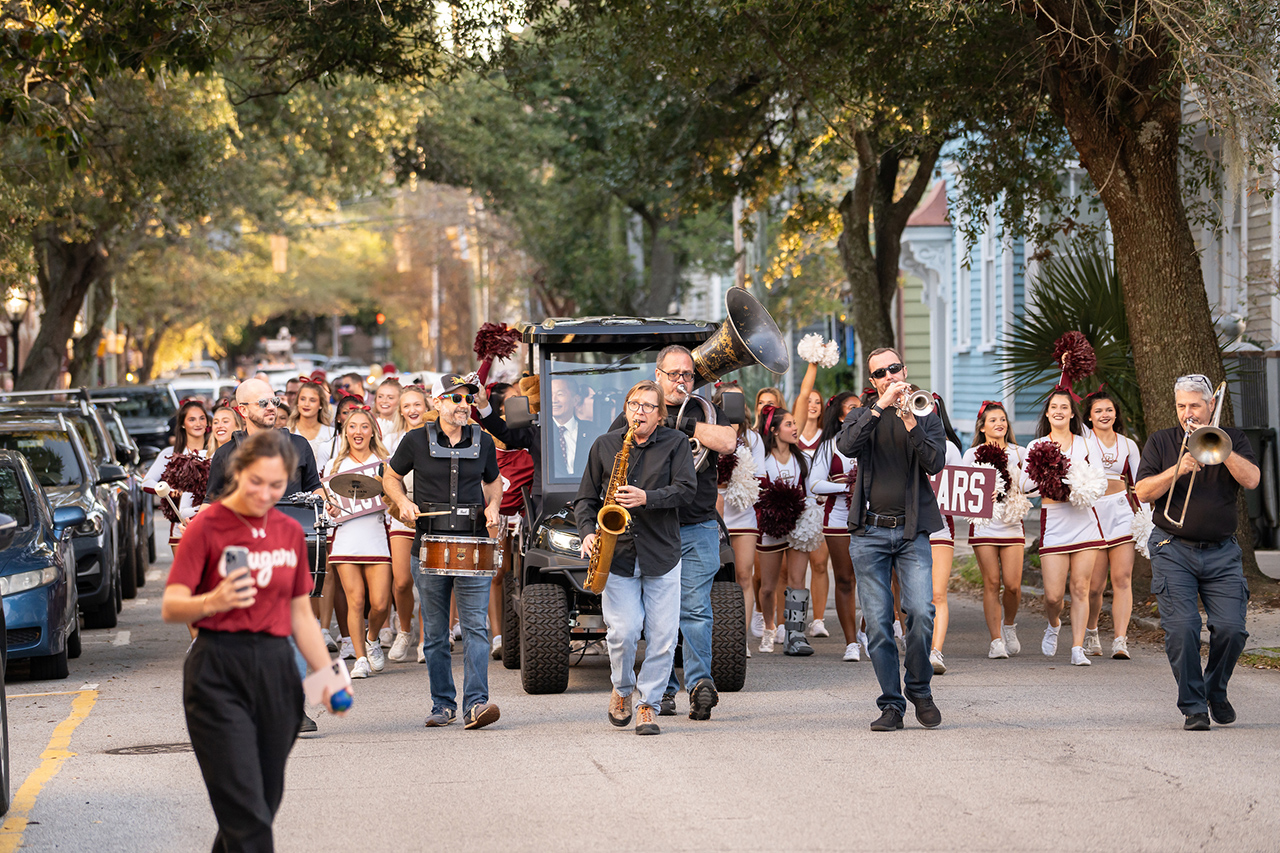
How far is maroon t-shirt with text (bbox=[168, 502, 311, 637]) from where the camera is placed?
4965 millimetres

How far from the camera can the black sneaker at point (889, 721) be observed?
847 centimetres

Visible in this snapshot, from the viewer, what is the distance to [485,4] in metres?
15.2

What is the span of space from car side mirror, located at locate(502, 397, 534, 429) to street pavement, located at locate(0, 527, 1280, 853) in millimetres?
1695

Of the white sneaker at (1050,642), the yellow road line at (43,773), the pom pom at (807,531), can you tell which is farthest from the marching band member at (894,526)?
the yellow road line at (43,773)

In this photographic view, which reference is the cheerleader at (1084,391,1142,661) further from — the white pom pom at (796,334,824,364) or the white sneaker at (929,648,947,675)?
the white pom pom at (796,334,824,364)

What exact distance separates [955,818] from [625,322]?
487 centimetres

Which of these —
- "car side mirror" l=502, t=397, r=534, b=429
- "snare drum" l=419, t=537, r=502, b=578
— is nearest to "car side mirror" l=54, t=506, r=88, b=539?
"car side mirror" l=502, t=397, r=534, b=429

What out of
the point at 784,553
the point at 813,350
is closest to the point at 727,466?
the point at 784,553

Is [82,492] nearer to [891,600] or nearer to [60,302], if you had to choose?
[891,600]

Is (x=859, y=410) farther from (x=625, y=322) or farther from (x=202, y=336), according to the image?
(x=202, y=336)

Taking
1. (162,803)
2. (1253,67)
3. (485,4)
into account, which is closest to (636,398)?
(162,803)

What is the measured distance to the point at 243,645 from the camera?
4965mm

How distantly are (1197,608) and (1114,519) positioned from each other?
2460mm

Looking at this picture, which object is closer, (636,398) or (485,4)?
(636,398)
